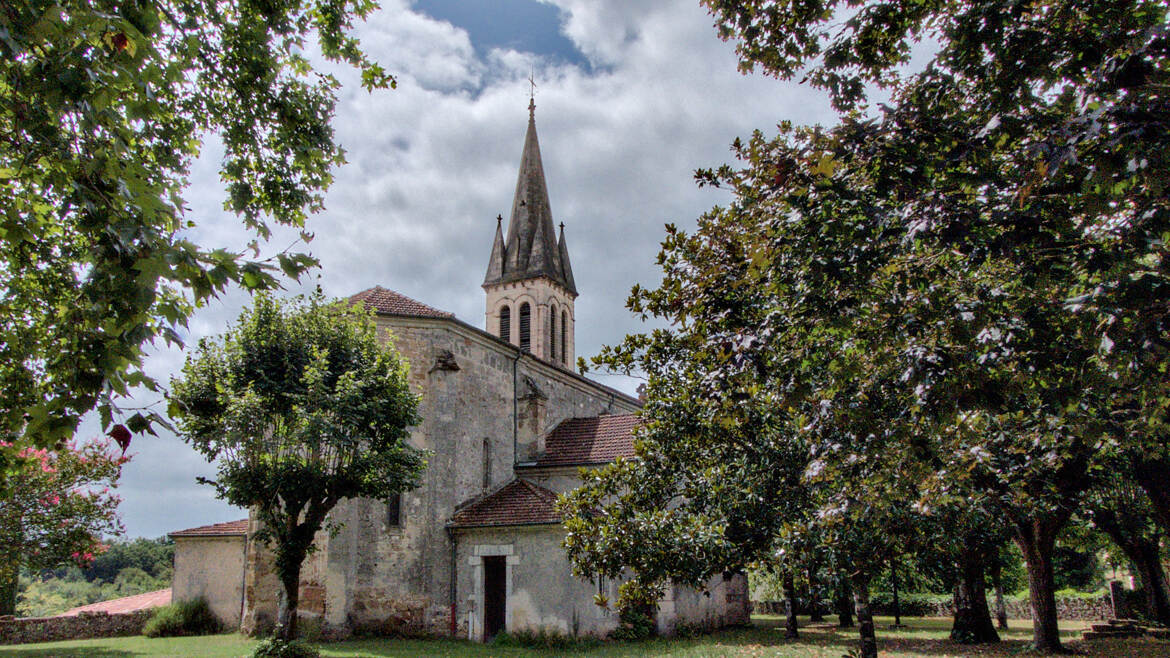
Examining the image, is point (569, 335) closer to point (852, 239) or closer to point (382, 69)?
point (382, 69)

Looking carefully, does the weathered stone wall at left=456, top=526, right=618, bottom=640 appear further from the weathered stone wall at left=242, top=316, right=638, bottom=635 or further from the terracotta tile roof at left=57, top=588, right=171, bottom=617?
the terracotta tile roof at left=57, top=588, right=171, bottom=617

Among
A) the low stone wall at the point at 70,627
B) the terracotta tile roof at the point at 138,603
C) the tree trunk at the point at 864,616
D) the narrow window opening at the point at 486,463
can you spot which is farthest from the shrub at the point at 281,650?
the terracotta tile roof at the point at 138,603

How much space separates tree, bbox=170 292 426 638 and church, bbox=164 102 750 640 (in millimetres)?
2304

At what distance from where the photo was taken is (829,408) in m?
6.58

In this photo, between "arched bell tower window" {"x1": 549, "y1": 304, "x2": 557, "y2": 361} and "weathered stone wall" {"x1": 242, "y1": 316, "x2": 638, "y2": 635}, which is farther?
"arched bell tower window" {"x1": 549, "y1": 304, "x2": 557, "y2": 361}

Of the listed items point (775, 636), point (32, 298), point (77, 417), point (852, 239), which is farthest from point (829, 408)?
point (775, 636)

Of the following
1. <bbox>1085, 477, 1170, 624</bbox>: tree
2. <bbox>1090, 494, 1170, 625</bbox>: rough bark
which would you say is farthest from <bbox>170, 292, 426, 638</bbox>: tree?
<bbox>1090, 494, 1170, 625</bbox>: rough bark

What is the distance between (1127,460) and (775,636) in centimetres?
1247

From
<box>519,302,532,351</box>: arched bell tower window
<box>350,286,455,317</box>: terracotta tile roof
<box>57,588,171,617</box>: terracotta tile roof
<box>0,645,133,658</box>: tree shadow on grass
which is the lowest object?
<box>57,588,171,617</box>: terracotta tile roof

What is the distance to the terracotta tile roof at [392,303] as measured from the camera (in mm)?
22469

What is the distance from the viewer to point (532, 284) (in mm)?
35781

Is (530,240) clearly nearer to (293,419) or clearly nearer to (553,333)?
(553,333)

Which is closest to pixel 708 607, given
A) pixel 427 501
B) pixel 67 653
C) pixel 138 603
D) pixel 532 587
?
pixel 532 587

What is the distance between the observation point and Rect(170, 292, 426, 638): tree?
14.9 m
